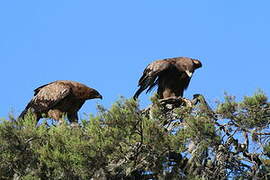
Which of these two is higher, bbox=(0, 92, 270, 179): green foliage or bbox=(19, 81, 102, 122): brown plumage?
bbox=(19, 81, 102, 122): brown plumage

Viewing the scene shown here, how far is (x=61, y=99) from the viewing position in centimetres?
1122

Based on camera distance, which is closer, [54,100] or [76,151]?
[76,151]

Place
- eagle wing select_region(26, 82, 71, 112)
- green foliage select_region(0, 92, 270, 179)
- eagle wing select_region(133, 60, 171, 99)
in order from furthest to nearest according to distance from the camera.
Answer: eagle wing select_region(26, 82, 71, 112) → eagle wing select_region(133, 60, 171, 99) → green foliage select_region(0, 92, 270, 179)

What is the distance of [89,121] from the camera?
7121 mm

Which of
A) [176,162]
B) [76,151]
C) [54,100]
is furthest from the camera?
[54,100]

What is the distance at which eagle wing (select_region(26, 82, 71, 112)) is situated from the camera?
1122 cm

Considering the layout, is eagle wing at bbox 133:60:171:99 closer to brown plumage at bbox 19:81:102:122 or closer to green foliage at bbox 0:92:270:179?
brown plumage at bbox 19:81:102:122

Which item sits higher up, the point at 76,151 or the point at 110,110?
the point at 110,110

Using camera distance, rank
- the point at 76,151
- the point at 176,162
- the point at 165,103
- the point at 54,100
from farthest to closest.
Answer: the point at 54,100 → the point at 165,103 → the point at 176,162 → the point at 76,151

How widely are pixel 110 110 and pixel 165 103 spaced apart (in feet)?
8.61

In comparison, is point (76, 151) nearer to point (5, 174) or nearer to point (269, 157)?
point (5, 174)

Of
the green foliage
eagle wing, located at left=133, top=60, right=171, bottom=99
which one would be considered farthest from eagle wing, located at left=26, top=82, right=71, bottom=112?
the green foliage

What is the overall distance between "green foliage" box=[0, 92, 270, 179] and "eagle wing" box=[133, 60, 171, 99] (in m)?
3.50

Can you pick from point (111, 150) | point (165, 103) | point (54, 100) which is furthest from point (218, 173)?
point (54, 100)
